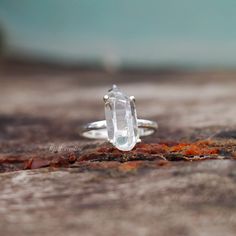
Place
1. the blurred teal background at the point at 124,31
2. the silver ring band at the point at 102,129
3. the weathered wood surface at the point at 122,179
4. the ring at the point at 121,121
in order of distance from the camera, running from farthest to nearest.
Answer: the blurred teal background at the point at 124,31, the silver ring band at the point at 102,129, the ring at the point at 121,121, the weathered wood surface at the point at 122,179

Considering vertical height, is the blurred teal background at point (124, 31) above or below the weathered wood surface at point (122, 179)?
above

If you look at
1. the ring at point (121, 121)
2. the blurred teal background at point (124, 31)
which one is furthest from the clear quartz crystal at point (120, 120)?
the blurred teal background at point (124, 31)

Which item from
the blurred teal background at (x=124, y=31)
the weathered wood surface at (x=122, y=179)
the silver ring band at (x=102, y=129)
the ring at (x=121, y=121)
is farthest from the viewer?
the blurred teal background at (x=124, y=31)

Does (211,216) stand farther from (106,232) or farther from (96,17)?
(96,17)

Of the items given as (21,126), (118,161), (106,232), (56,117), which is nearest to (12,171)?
(118,161)

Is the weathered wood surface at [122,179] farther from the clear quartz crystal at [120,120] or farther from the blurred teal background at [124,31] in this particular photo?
the blurred teal background at [124,31]

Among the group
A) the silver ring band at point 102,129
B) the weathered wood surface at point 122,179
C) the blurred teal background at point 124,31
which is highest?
the blurred teal background at point 124,31
